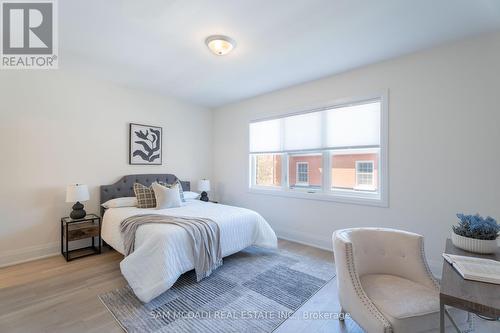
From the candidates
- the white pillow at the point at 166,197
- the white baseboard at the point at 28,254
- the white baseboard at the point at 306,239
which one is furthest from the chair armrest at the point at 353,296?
the white baseboard at the point at 28,254

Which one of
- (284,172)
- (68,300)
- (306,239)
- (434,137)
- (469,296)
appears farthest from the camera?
(284,172)

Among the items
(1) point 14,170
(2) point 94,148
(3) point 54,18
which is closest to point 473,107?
(3) point 54,18

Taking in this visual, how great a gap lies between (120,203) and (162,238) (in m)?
1.61

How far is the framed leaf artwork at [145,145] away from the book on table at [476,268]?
424cm

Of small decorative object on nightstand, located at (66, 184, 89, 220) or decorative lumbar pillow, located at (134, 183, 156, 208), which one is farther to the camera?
decorative lumbar pillow, located at (134, 183, 156, 208)

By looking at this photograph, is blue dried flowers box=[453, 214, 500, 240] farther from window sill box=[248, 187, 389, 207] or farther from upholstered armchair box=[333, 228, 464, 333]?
window sill box=[248, 187, 389, 207]

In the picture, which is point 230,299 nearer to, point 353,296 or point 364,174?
point 353,296

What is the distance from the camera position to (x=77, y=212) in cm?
318

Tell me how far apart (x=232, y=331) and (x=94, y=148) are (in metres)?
3.34

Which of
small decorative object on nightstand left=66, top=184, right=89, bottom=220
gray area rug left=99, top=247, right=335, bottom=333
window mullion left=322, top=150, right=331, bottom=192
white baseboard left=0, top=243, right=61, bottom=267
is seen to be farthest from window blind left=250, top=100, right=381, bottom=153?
white baseboard left=0, top=243, right=61, bottom=267

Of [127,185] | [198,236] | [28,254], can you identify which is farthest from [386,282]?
[28,254]

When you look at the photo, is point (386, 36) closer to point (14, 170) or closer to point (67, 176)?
point (67, 176)

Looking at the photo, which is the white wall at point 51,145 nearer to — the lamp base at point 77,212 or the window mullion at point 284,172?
the lamp base at point 77,212

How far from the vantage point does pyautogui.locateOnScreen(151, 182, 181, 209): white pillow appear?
11.4 ft
